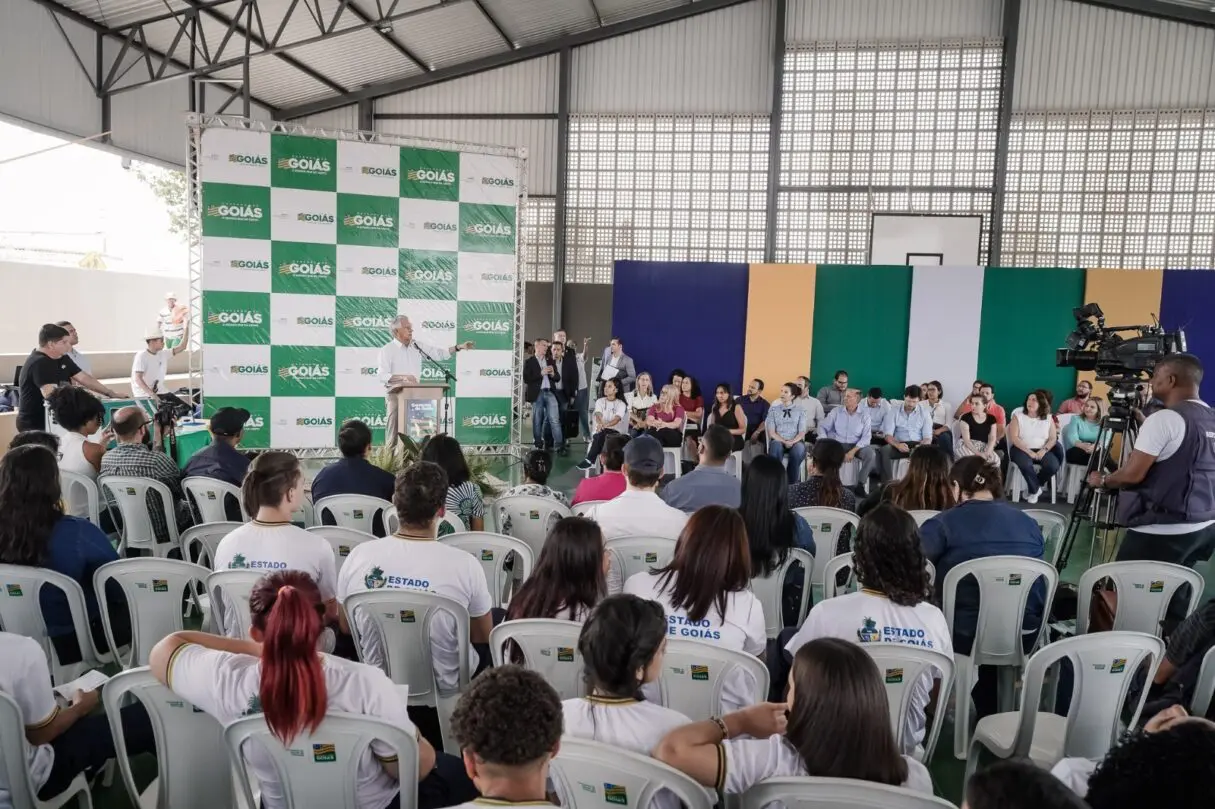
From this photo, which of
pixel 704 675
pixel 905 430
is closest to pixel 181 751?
pixel 704 675

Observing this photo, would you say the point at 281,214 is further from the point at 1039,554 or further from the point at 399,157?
the point at 1039,554

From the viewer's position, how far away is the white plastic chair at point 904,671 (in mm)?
1992

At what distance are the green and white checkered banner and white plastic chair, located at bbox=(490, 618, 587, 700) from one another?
6.31 metres

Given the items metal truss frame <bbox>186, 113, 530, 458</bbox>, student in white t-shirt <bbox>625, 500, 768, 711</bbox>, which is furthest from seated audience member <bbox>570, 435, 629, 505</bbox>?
metal truss frame <bbox>186, 113, 530, 458</bbox>

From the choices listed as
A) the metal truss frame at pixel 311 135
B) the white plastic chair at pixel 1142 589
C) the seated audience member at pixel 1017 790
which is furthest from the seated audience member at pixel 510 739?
the metal truss frame at pixel 311 135

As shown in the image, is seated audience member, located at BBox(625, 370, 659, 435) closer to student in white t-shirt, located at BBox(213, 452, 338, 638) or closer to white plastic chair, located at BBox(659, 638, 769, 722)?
student in white t-shirt, located at BBox(213, 452, 338, 638)

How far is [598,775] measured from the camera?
4.76 feet

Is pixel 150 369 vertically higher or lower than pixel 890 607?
higher

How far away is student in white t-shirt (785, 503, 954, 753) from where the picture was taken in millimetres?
2188

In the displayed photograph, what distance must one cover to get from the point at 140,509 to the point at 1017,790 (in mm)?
3921

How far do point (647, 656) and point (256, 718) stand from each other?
2.54 feet

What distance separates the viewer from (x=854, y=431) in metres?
7.57

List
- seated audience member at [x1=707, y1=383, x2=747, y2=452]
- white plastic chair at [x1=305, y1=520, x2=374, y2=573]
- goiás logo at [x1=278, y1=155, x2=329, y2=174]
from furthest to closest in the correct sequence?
seated audience member at [x1=707, y1=383, x2=747, y2=452] < goiás logo at [x1=278, y1=155, x2=329, y2=174] < white plastic chair at [x1=305, y1=520, x2=374, y2=573]

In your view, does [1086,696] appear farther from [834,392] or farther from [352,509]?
[834,392]
